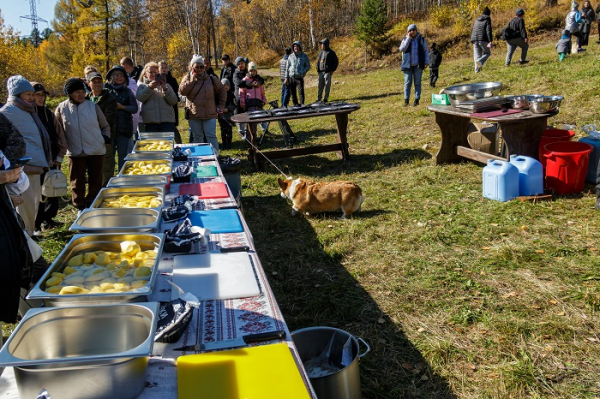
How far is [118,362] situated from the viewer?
4.75ft

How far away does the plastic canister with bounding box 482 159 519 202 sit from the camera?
5438 mm

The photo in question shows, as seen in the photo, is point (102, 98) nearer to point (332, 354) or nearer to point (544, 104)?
point (332, 354)

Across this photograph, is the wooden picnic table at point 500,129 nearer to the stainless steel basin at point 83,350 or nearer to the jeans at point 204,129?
the jeans at point 204,129

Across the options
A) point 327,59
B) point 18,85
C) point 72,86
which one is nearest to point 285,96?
point 327,59

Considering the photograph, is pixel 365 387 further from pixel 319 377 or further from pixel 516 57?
pixel 516 57

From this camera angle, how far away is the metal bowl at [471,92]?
6621 millimetres

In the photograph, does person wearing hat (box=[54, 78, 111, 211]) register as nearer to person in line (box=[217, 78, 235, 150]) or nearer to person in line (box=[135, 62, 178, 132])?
person in line (box=[135, 62, 178, 132])

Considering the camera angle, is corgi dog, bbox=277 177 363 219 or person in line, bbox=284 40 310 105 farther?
person in line, bbox=284 40 310 105

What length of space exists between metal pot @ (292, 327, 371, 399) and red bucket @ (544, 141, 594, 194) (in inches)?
153

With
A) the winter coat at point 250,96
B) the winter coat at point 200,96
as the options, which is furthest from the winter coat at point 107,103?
the winter coat at point 250,96

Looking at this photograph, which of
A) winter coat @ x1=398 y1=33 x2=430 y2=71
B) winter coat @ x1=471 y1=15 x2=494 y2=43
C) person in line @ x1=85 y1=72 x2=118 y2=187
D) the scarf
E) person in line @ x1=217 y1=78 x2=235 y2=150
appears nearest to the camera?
the scarf

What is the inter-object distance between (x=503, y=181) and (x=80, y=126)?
489cm

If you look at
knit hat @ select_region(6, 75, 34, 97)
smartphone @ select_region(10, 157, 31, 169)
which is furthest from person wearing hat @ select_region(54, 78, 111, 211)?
smartphone @ select_region(10, 157, 31, 169)

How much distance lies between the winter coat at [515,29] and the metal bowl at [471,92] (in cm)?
802
